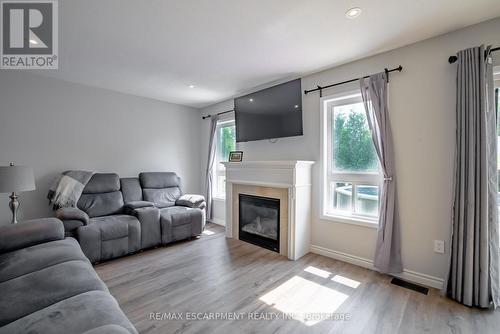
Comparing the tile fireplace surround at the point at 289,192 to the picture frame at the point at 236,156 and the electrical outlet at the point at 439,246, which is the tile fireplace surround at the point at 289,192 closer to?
the picture frame at the point at 236,156

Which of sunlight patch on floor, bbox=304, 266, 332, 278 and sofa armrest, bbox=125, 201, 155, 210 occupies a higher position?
sofa armrest, bbox=125, 201, 155, 210

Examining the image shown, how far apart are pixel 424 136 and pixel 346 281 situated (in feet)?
5.46

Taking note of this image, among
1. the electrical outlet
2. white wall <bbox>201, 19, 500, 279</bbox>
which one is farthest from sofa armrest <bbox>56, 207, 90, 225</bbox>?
the electrical outlet

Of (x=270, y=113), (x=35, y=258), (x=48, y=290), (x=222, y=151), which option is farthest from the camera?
(x=222, y=151)

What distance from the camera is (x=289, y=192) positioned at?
282 cm

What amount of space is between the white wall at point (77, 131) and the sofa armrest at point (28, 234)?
154 cm

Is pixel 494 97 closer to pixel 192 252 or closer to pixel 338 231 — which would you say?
pixel 338 231

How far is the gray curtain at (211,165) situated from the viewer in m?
4.44

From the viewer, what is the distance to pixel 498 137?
1964mm

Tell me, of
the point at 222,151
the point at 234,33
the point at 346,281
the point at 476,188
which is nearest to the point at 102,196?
the point at 222,151

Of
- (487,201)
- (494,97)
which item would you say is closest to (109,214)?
(487,201)

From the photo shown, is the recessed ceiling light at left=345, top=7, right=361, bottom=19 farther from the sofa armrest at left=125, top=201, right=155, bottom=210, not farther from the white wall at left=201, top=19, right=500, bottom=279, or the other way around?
the sofa armrest at left=125, top=201, right=155, bottom=210

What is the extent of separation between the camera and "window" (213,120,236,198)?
4430 millimetres

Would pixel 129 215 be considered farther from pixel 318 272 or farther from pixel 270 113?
pixel 318 272
